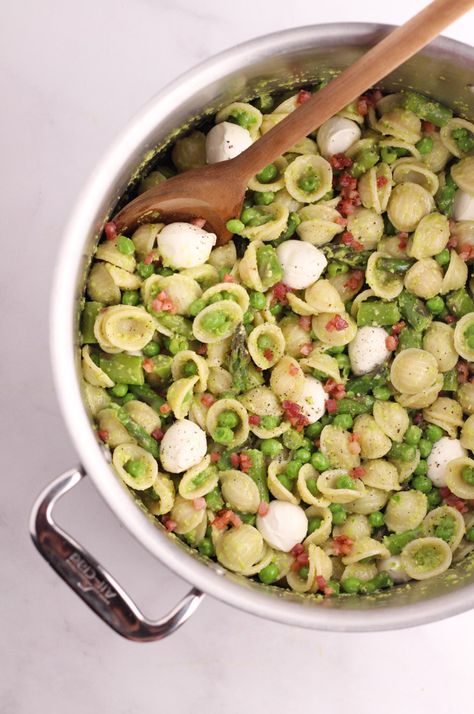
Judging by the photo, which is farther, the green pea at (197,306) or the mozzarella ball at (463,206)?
the mozzarella ball at (463,206)

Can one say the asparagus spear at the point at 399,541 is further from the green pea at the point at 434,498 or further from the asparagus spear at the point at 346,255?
the asparagus spear at the point at 346,255

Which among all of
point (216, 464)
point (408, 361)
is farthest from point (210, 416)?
point (408, 361)

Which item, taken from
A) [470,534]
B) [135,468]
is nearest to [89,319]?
[135,468]

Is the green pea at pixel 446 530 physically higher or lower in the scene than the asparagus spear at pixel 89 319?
lower

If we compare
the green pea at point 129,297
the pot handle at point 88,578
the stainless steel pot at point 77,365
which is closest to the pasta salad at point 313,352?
the green pea at point 129,297

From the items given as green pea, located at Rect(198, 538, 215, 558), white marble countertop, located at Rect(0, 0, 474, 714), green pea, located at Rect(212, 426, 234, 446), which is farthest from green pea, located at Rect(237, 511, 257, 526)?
white marble countertop, located at Rect(0, 0, 474, 714)

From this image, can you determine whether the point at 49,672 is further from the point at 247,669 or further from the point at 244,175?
the point at 244,175

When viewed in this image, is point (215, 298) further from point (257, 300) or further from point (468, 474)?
point (468, 474)
